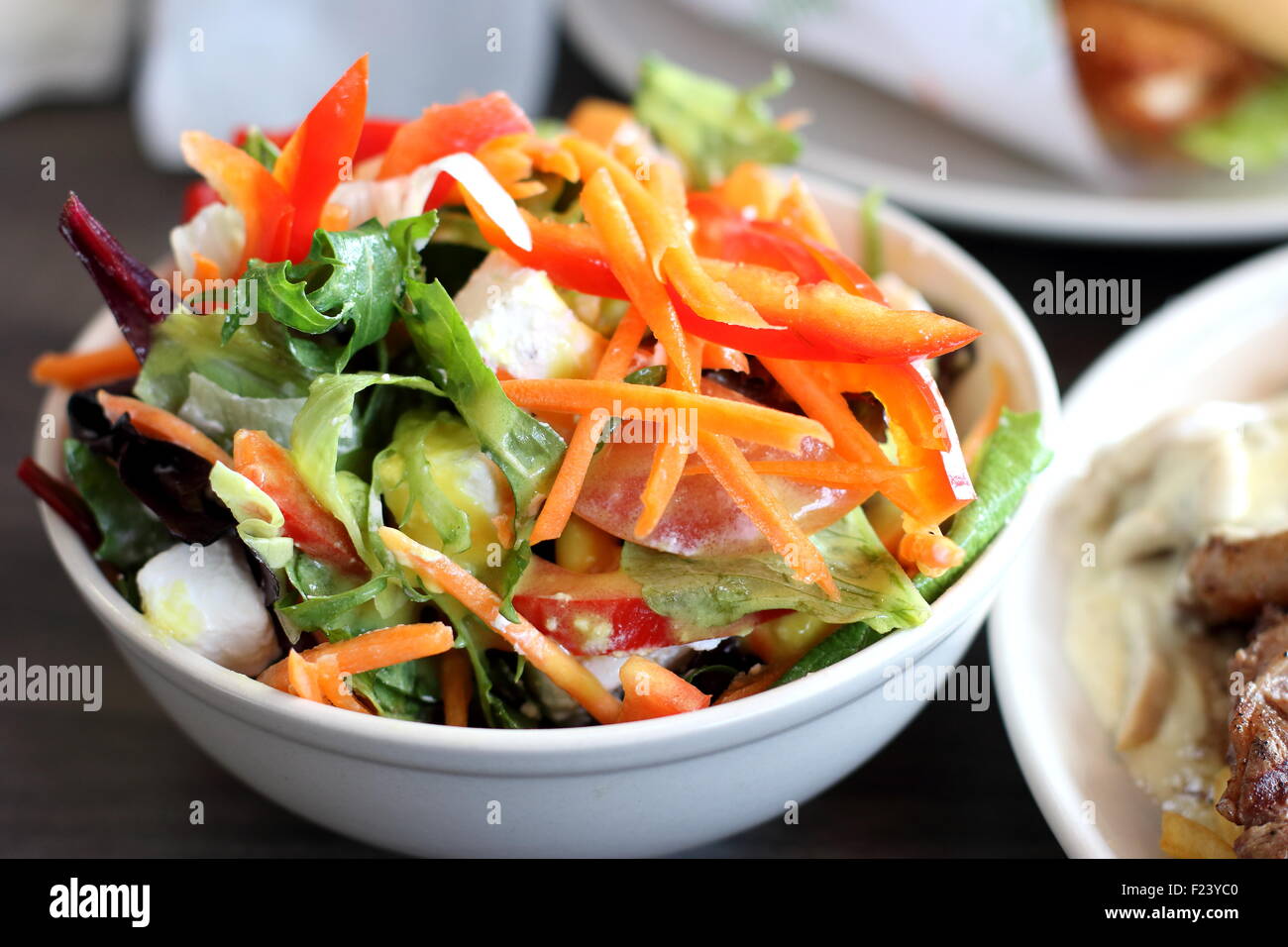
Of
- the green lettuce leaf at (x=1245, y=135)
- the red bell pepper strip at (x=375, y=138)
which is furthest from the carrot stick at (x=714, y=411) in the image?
the green lettuce leaf at (x=1245, y=135)

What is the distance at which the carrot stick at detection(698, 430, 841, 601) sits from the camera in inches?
40.8

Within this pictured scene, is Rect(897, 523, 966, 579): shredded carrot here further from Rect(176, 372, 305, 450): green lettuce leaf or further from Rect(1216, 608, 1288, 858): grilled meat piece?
Rect(176, 372, 305, 450): green lettuce leaf

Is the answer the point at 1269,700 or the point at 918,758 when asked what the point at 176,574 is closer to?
the point at 918,758

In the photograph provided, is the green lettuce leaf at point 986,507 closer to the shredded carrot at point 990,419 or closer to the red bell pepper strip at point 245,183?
the shredded carrot at point 990,419

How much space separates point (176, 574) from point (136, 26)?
2.25 meters

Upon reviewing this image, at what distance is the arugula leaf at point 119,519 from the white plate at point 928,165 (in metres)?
1.39

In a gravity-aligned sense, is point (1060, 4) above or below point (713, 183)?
above

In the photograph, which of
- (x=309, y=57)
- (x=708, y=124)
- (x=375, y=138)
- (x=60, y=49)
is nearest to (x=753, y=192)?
(x=708, y=124)

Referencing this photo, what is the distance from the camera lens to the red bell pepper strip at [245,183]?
1.18 m

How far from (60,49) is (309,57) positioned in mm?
578

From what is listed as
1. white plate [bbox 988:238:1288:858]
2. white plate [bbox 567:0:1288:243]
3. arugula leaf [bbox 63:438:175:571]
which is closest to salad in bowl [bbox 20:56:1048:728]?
arugula leaf [bbox 63:438:175:571]

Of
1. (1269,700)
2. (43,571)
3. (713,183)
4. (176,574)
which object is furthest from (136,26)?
(1269,700)

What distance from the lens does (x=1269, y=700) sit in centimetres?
116

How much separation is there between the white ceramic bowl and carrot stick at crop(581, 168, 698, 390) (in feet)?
0.98
